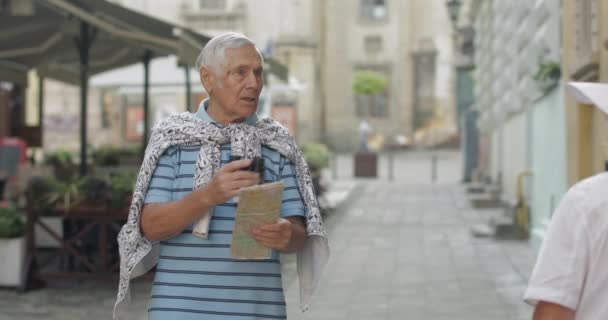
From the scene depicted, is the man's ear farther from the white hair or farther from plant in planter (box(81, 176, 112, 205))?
plant in planter (box(81, 176, 112, 205))

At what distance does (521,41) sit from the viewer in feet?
42.5

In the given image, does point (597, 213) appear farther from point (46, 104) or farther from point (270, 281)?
point (46, 104)

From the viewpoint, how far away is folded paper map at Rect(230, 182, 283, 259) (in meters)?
2.42

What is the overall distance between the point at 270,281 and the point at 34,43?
10588 mm

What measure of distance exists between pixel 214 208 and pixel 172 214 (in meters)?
0.13

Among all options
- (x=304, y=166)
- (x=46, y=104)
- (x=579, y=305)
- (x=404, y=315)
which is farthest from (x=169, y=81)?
(x=46, y=104)

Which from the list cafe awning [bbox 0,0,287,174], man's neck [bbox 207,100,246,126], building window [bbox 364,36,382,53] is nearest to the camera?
man's neck [bbox 207,100,246,126]

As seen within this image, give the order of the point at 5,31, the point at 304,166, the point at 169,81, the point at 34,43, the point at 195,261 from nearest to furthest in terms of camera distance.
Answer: the point at 195,261 < the point at 304,166 < the point at 5,31 < the point at 34,43 < the point at 169,81

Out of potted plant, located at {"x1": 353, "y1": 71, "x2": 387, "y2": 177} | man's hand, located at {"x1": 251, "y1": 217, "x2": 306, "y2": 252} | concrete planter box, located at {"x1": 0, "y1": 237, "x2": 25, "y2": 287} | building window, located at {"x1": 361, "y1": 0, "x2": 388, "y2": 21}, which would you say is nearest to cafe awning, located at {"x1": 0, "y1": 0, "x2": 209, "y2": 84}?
concrete planter box, located at {"x1": 0, "y1": 237, "x2": 25, "y2": 287}

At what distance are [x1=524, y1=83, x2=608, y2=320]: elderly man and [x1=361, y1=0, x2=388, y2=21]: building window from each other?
151ft

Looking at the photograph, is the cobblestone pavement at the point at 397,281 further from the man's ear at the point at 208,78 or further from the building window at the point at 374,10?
the building window at the point at 374,10

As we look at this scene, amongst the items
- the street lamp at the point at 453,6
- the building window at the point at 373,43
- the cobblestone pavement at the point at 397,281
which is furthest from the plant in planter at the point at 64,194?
the building window at the point at 373,43

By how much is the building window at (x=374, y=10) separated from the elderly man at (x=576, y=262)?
4605cm

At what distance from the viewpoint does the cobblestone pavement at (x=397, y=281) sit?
280 inches
